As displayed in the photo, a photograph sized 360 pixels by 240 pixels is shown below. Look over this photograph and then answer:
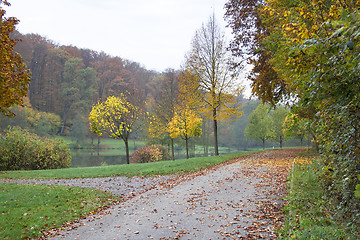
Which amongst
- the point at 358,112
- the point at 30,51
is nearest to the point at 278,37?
the point at 358,112

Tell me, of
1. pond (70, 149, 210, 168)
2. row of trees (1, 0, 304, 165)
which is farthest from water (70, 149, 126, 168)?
row of trees (1, 0, 304, 165)

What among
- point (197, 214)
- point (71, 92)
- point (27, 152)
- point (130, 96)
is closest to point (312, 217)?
point (197, 214)

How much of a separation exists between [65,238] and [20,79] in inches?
205

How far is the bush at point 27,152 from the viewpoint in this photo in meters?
17.1

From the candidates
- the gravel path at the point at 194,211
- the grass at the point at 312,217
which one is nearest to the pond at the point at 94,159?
the gravel path at the point at 194,211

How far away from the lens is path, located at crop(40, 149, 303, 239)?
523cm

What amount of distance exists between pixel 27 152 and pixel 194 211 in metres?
15.9

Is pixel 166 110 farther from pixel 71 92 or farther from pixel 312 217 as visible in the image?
pixel 71 92

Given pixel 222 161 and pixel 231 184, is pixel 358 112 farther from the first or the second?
pixel 222 161

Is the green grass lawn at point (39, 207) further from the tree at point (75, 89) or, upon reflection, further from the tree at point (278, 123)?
the tree at point (75, 89)

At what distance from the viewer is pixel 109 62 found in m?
66.2

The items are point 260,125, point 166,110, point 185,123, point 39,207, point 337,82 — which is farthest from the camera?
point 260,125

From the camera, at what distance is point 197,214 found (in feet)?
20.8

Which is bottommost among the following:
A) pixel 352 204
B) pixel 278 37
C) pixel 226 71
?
pixel 352 204
